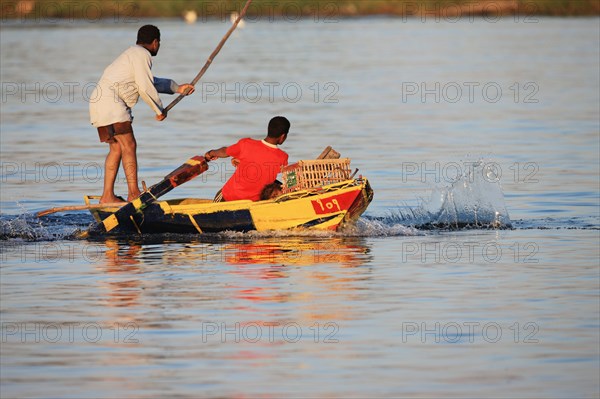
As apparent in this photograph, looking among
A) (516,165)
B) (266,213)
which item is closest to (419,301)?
(266,213)

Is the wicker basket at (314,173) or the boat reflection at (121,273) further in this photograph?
the wicker basket at (314,173)

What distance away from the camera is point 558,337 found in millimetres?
10797

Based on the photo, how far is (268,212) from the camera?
1524cm

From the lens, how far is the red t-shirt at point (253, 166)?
14984mm

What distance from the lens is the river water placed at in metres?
9.95

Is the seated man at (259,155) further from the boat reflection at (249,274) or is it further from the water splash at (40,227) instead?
the water splash at (40,227)

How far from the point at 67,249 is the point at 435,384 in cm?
646

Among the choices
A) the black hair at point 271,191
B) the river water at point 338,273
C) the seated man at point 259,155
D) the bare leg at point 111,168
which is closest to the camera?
the river water at point 338,273

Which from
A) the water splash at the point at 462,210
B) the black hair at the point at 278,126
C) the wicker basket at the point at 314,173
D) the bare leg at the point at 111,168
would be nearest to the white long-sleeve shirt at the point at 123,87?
the bare leg at the point at 111,168

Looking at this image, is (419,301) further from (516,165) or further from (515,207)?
(516,165)

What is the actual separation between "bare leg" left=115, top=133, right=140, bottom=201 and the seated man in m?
1.00

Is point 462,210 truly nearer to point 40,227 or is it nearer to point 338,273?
point 338,273

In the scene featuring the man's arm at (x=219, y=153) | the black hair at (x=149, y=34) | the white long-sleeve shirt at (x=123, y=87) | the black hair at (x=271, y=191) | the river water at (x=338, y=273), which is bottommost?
the river water at (x=338, y=273)

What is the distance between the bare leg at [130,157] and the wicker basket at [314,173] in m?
1.68
